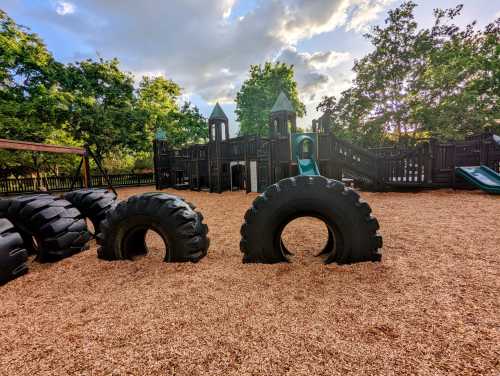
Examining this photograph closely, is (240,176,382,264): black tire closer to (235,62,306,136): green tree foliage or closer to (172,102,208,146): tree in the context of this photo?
(172,102,208,146): tree

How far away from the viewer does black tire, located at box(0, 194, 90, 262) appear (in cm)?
320

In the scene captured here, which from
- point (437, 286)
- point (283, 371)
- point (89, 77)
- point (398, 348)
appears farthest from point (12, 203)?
point (89, 77)

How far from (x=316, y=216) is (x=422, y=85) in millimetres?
21612

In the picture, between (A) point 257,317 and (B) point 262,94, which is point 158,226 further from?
(B) point 262,94

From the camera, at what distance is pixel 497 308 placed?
1905mm

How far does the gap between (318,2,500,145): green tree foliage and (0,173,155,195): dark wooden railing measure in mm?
18997

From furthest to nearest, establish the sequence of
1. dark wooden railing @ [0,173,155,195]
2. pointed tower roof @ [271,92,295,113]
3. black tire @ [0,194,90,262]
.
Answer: dark wooden railing @ [0,173,155,195], pointed tower roof @ [271,92,295,113], black tire @ [0,194,90,262]

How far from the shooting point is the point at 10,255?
2688 millimetres

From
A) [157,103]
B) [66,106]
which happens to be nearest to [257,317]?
[66,106]

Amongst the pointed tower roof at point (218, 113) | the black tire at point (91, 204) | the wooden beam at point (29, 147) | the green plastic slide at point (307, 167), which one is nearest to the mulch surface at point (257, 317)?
the black tire at point (91, 204)

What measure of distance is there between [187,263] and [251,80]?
34516 mm

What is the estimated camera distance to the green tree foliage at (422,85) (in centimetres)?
1577

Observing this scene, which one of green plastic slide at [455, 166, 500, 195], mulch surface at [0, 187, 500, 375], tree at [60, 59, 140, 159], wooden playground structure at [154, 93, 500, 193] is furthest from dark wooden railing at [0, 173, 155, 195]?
green plastic slide at [455, 166, 500, 195]

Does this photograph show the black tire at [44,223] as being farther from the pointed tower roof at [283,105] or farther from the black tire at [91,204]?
the pointed tower roof at [283,105]
